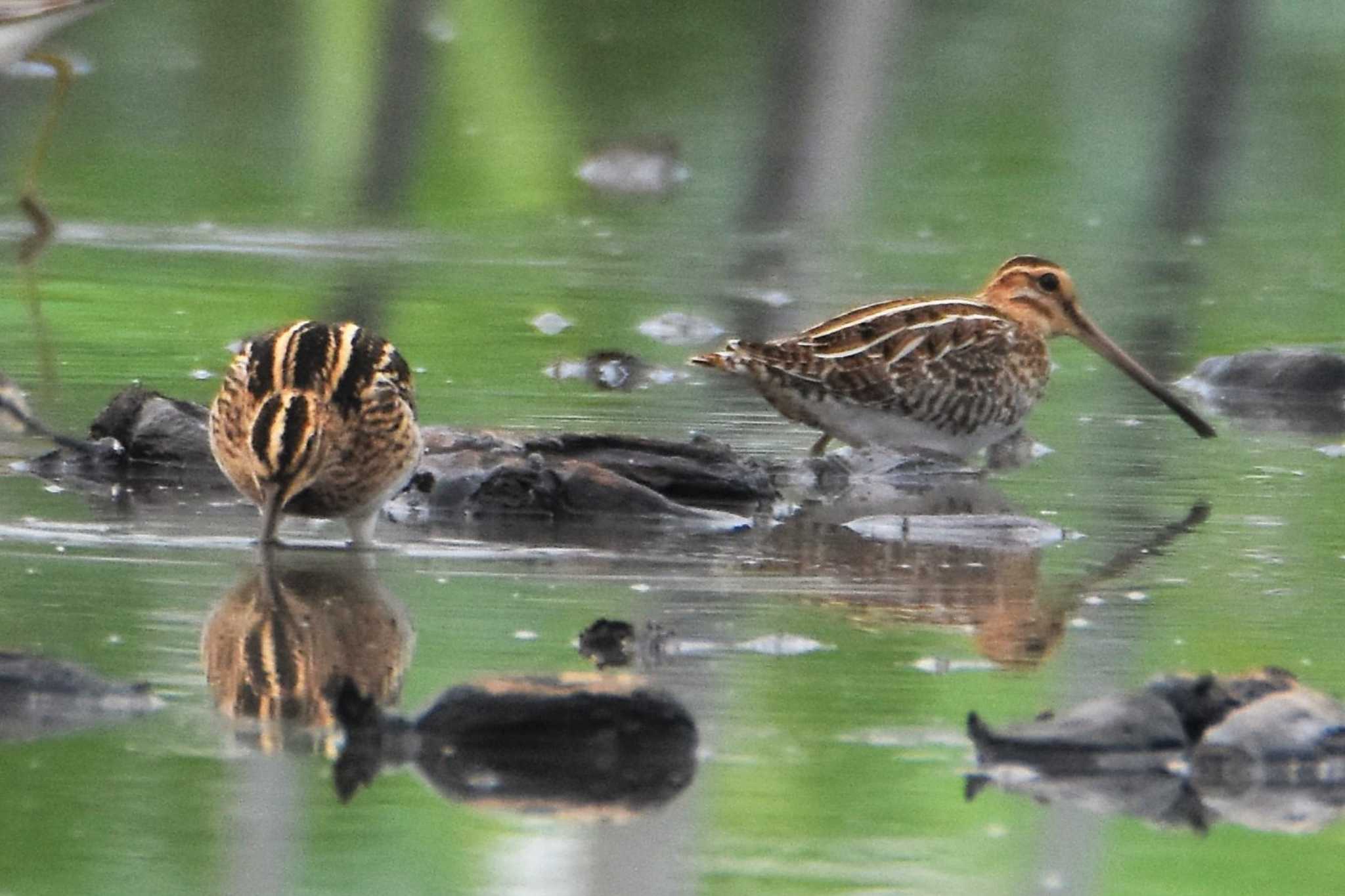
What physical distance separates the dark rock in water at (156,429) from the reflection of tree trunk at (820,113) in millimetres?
10090

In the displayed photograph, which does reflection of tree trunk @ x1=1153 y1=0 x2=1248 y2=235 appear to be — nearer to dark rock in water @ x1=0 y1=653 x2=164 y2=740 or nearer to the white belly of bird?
the white belly of bird

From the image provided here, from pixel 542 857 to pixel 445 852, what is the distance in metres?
0.17

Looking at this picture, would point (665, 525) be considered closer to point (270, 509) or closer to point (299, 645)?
point (270, 509)

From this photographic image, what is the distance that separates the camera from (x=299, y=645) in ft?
22.5

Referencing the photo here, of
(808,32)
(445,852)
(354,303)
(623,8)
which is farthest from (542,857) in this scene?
(623,8)

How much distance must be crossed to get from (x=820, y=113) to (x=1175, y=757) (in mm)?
16569

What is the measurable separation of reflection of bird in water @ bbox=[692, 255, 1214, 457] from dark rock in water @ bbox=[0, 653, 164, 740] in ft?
13.0

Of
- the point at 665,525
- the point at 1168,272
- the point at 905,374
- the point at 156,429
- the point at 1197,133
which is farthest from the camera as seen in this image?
the point at 1197,133

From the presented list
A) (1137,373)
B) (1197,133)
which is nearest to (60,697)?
(1137,373)

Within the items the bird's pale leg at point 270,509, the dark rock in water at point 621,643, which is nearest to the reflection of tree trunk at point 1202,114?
the bird's pale leg at point 270,509

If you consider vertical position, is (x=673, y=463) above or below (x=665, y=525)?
above

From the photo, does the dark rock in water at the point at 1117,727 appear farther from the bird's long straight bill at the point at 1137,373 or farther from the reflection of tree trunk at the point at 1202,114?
the reflection of tree trunk at the point at 1202,114

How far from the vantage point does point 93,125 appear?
73.1 feet

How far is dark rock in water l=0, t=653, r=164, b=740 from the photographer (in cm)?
612
